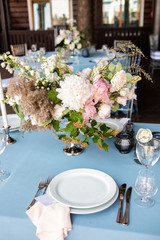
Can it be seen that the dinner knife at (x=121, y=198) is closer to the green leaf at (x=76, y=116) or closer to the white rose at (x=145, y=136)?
the white rose at (x=145, y=136)

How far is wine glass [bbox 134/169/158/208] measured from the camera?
933 millimetres

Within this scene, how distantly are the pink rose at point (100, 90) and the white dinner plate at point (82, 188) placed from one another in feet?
1.09

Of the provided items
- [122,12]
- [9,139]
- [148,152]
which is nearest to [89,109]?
[148,152]

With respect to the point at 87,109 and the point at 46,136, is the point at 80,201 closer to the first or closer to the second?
the point at 87,109

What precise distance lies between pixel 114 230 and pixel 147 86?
4.74m

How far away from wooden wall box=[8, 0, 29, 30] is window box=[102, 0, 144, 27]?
2.88 meters

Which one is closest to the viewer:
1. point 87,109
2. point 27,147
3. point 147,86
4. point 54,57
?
point 87,109

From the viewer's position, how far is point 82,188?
3.30 feet

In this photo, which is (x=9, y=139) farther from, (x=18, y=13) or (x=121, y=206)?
(x=18, y=13)

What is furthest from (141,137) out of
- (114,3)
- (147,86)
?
(114,3)

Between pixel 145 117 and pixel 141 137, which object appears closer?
pixel 141 137

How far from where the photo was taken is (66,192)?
98cm

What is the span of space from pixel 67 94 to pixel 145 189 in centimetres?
48

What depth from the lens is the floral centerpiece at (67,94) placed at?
3.24 feet
